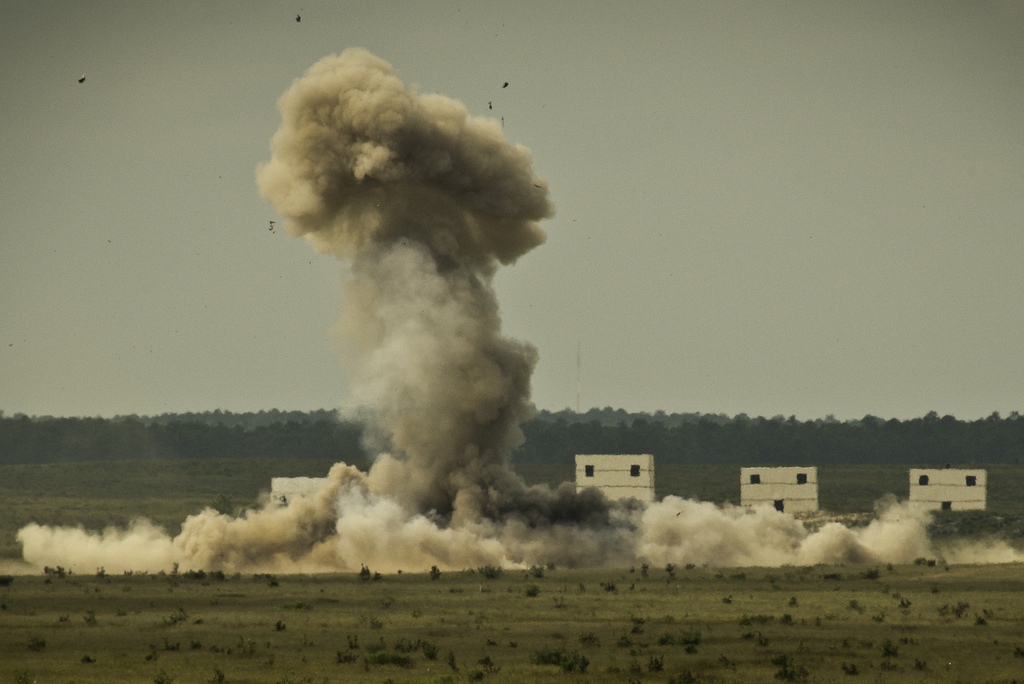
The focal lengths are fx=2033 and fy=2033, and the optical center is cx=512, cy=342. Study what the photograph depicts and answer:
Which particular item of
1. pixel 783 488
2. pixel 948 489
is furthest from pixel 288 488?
pixel 948 489

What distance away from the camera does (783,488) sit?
17750 centimetres

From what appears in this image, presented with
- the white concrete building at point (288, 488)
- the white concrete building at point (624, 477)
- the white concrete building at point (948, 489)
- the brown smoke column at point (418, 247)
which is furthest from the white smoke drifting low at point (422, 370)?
the white concrete building at point (948, 489)

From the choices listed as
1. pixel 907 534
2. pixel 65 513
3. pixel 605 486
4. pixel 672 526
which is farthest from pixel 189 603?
pixel 65 513

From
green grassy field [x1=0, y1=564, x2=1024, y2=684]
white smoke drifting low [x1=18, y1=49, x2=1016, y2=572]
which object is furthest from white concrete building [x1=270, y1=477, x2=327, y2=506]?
green grassy field [x1=0, y1=564, x2=1024, y2=684]

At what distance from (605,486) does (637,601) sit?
81221 millimetres

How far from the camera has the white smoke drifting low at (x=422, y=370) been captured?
11294 centimetres

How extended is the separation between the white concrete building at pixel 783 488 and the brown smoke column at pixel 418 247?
61.9 meters

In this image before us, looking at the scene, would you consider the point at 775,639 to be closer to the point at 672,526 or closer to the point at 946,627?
the point at 946,627

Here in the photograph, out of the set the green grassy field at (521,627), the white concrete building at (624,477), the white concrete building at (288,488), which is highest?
the white concrete building at (624,477)

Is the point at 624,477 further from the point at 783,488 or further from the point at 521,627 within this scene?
the point at 521,627

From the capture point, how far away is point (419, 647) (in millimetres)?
76688

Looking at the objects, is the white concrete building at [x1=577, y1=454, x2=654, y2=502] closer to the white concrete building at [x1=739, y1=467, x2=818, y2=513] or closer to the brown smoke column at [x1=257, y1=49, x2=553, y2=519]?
the white concrete building at [x1=739, y1=467, x2=818, y2=513]

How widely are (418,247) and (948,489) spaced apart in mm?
80918

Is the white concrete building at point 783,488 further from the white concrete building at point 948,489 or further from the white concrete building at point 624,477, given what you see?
the white concrete building at point 948,489
